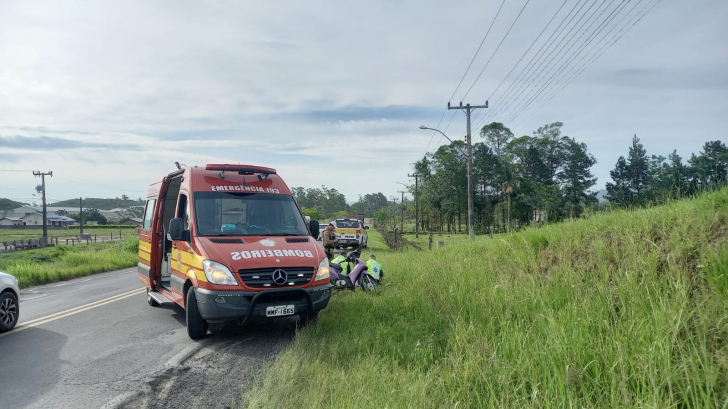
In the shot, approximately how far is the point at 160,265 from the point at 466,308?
6.28 m

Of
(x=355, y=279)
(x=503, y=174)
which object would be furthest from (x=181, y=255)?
(x=503, y=174)

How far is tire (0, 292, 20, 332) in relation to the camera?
6695mm

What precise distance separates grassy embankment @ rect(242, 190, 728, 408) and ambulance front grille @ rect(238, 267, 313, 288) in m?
0.74

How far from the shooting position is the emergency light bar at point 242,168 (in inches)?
294

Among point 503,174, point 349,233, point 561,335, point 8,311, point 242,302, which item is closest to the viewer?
point 561,335

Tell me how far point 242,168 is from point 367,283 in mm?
3614

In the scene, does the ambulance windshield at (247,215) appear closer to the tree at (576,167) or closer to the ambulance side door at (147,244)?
the ambulance side door at (147,244)

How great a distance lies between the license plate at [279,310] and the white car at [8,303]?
167 inches

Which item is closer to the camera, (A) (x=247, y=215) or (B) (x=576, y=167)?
(A) (x=247, y=215)

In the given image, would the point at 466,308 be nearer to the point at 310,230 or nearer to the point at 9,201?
the point at 310,230

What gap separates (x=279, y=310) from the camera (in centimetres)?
597

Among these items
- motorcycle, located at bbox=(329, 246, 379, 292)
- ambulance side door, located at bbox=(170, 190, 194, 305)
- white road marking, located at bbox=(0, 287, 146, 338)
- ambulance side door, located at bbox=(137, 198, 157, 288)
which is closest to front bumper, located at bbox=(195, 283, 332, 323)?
ambulance side door, located at bbox=(170, 190, 194, 305)

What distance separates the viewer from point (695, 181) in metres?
6.13

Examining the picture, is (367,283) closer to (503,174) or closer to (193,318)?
(193,318)
